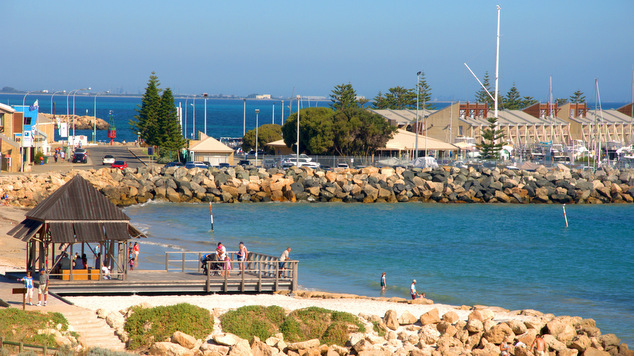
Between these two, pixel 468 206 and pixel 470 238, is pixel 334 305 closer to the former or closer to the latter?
pixel 470 238

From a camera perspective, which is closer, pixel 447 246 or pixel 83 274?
pixel 83 274

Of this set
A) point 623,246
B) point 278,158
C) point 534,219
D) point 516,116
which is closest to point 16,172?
point 278,158

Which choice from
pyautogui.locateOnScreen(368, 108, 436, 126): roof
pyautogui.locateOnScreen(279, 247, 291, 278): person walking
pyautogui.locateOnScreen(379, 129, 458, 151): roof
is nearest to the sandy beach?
pyautogui.locateOnScreen(279, 247, 291, 278): person walking

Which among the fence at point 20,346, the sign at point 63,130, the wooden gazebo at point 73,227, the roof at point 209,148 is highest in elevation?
the sign at point 63,130

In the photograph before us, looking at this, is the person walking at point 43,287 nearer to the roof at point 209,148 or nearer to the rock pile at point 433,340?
the rock pile at point 433,340

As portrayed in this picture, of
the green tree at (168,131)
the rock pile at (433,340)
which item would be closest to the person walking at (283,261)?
the rock pile at (433,340)

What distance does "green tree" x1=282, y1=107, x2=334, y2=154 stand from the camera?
6706cm

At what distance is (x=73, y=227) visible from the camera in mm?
18641

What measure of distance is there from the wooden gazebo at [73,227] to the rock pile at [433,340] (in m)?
3.05

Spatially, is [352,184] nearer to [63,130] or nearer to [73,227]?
[73,227]

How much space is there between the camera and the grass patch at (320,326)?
54.3 ft

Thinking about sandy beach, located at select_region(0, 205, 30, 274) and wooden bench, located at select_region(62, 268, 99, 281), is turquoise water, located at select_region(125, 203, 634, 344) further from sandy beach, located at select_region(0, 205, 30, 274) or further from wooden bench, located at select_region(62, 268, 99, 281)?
wooden bench, located at select_region(62, 268, 99, 281)

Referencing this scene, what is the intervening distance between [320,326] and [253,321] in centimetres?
169

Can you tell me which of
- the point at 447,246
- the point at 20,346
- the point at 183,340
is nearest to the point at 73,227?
the point at 183,340
